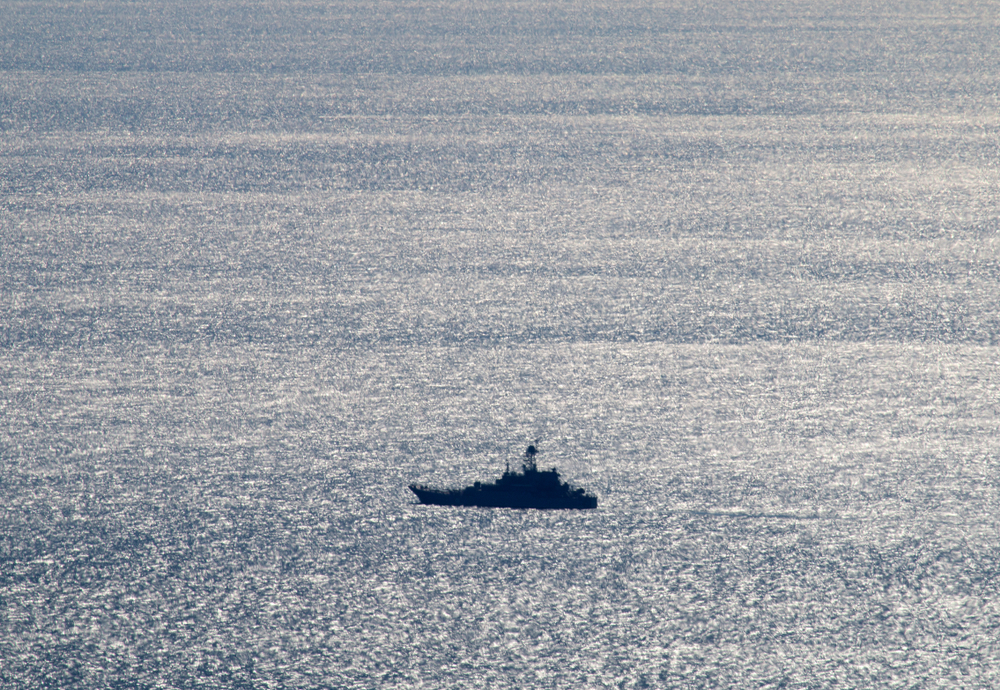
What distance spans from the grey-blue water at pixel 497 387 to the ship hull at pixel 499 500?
4cm

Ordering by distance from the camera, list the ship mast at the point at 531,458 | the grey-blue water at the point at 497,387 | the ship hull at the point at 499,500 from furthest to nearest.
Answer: the ship mast at the point at 531,458, the ship hull at the point at 499,500, the grey-blue water at the point at 497,387

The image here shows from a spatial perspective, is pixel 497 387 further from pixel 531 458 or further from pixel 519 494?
pixel 519 494

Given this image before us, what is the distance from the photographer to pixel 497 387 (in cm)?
259

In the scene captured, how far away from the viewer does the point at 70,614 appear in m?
1.80

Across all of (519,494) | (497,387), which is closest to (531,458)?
(519,494)

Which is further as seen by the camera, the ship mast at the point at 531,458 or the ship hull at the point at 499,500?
the ship mast at the point at 531,458

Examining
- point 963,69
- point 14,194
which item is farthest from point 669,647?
point 963,69

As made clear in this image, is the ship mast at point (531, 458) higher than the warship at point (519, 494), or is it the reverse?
the ship mast at point (531, 458)

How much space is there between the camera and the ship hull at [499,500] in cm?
→ 212

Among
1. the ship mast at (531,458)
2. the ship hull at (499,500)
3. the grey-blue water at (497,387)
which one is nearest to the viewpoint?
the grey-blue water at (497,387)

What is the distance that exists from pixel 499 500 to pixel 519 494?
0.06m

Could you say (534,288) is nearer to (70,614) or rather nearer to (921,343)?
(921,343)

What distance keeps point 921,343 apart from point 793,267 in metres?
0.60

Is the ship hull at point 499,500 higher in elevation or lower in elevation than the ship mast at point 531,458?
lower
